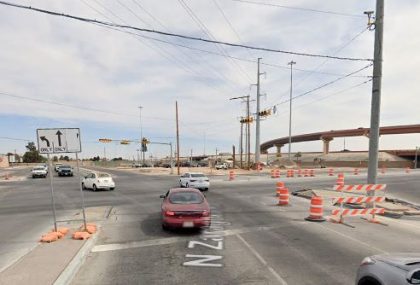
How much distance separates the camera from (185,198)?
45.3 ft

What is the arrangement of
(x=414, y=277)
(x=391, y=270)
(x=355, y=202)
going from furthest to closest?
(x=355, y=202) < (x=391, y=270) < (x=414, y=277)

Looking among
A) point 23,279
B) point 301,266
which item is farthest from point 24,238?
point 301,266

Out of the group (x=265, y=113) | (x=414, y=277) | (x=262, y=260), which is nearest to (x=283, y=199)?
(x=262, y=260)

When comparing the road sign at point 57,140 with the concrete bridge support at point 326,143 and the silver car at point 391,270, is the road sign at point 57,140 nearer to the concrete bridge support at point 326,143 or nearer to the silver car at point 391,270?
the silver car at point 391,270

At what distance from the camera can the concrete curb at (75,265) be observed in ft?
24.6

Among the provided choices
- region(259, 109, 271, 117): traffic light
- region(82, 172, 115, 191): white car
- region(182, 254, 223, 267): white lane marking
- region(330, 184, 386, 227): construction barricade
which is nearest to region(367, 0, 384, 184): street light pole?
region(330, 184, 386, 227): construction barricade

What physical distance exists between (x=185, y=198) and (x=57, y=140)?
4.60 m

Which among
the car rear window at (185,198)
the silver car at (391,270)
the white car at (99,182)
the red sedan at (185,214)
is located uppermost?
the silver car at (391,270)

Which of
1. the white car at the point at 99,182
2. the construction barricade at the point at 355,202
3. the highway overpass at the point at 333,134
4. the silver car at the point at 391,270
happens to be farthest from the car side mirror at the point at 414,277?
the highway overpass at the point at 333,134

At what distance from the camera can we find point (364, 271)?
5059 millimetres

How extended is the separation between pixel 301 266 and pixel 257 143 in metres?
60.6

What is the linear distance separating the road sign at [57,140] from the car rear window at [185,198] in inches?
144

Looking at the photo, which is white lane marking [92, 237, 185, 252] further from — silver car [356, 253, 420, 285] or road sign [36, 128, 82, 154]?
silver car [356, 253, 420, 285]

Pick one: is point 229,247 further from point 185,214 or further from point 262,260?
point 185,214
